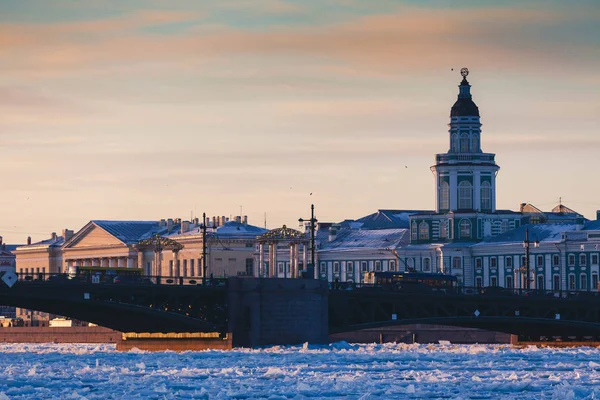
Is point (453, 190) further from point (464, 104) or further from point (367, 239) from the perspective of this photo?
point (367, 239)

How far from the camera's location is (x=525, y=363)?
98.2 m

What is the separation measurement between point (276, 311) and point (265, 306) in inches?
25.1

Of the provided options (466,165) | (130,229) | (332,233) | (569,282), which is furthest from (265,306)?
(130,229)

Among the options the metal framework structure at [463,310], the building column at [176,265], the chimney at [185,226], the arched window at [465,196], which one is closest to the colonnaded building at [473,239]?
the arched window at [465,196]

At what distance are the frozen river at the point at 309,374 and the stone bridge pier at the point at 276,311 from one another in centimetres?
144

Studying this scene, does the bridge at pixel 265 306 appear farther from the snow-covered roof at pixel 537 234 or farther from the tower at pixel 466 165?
the tower at pixel 466 165

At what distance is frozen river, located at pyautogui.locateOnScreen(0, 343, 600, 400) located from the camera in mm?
77188

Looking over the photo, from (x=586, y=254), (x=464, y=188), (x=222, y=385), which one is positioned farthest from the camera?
(x=464, y=188)

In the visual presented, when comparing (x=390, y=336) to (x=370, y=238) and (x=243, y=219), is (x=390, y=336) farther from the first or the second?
(x=243, y=219)

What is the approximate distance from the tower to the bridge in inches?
1908

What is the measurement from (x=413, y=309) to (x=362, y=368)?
2007 centimetres

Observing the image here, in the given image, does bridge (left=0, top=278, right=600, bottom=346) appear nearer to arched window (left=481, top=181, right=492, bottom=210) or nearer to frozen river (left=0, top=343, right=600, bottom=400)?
frozen river (left=0, top=343, right=600, bottom=400)

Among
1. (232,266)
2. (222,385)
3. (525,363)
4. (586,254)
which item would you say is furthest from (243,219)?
(222,385)

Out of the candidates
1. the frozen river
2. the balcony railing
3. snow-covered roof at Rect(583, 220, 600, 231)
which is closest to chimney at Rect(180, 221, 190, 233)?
the balcony railing
